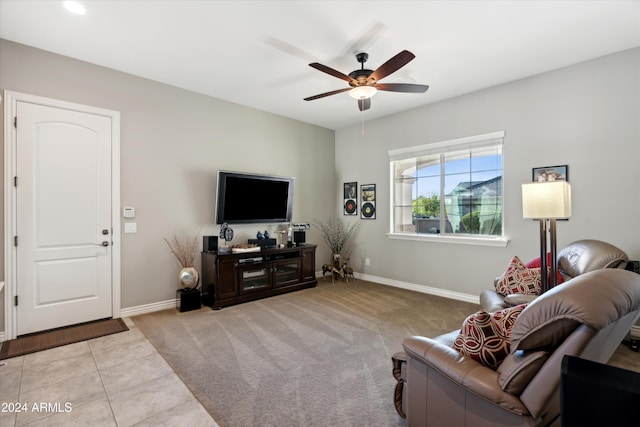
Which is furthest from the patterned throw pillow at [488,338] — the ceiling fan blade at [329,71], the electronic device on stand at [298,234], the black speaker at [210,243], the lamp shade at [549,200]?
the electronic device on stand at [298,234]

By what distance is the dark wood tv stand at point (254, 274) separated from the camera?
409cm

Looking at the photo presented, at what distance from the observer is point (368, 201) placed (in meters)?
5.66

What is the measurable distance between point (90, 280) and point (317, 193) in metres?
3.75

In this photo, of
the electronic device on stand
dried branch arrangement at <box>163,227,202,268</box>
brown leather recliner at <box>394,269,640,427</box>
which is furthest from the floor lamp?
dried branch arrangement at <box>163,227,202,268</box>

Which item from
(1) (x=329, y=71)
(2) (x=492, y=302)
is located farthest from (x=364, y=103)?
(2) (x=492, y=302)

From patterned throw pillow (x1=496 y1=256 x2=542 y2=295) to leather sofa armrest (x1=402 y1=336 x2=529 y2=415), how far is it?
174 cm

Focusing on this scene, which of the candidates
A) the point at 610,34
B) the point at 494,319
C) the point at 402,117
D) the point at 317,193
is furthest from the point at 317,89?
the point at 494,319

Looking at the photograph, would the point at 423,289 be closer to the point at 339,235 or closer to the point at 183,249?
the point at 339,235

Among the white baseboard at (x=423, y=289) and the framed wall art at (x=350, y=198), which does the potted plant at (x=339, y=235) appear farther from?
the white baseboard at (x=423, y=289)

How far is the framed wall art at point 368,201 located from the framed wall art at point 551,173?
8.00 feet

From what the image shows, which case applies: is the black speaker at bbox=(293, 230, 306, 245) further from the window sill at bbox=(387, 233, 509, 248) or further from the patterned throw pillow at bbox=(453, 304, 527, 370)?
the patterned throw pillow at bbox=(453, 304, 527, 370)

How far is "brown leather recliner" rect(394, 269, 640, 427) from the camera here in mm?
1136

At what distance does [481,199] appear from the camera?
4367mm

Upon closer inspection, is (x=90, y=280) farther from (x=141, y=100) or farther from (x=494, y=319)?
(x=494, y=319)
